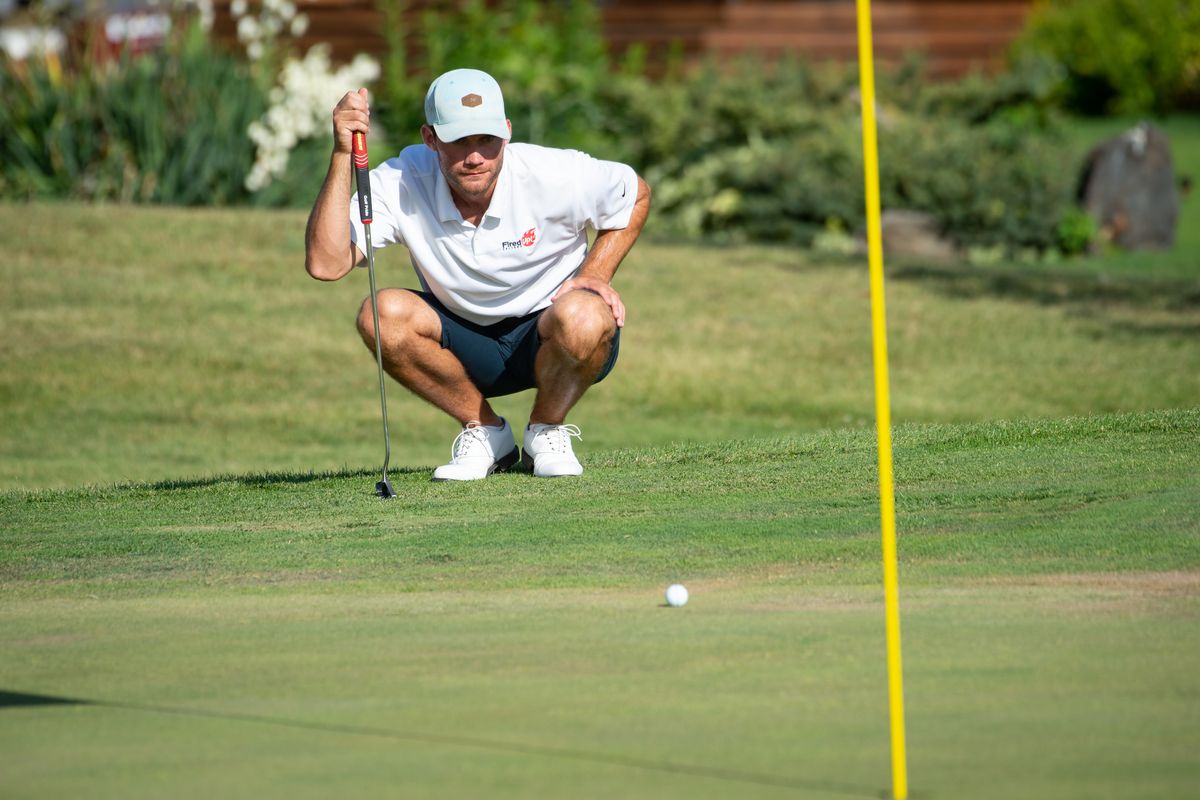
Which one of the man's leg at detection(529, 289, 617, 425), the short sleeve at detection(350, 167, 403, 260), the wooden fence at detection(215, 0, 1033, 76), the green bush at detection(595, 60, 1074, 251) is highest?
the wooden fence at detection(215, 0, 1033, 76)

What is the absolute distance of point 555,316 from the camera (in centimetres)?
644

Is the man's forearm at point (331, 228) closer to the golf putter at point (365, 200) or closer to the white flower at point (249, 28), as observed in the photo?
the golf putter at point (365, 200)

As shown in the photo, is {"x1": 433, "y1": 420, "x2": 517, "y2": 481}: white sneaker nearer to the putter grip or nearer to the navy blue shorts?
the navy blue shorts

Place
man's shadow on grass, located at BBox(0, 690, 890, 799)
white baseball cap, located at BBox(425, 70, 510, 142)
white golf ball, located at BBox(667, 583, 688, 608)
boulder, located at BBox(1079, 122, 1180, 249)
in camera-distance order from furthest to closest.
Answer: boulder, located at BBox(1079, 122, 1180, 249), white baseball cap, located at BBox(425, 70, 510, 142), white golf ball, located at BBox(667, 583, 688, 608), man's shadow on grass, located at BBox(0, 690, 890, 799)

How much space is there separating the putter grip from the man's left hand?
0.77m

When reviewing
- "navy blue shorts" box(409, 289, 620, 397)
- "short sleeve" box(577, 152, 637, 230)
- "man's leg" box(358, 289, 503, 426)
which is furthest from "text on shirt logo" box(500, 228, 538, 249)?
"man's leg" box(358, 289, 503, 426)

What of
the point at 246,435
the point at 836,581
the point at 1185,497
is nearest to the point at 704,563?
the point at 836,581

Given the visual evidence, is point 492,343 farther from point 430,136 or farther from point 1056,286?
point 1056,286

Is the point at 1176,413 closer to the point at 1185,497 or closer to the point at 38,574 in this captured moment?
the point at 1185,497

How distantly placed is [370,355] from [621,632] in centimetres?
847

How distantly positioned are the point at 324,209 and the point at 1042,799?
3.96m

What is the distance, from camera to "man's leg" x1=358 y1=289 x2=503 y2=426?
259 inches

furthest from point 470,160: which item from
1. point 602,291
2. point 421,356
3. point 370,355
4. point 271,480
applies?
point 370,355

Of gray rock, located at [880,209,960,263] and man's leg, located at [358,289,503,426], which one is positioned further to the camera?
gray rock, located at [880,209,960,263]
